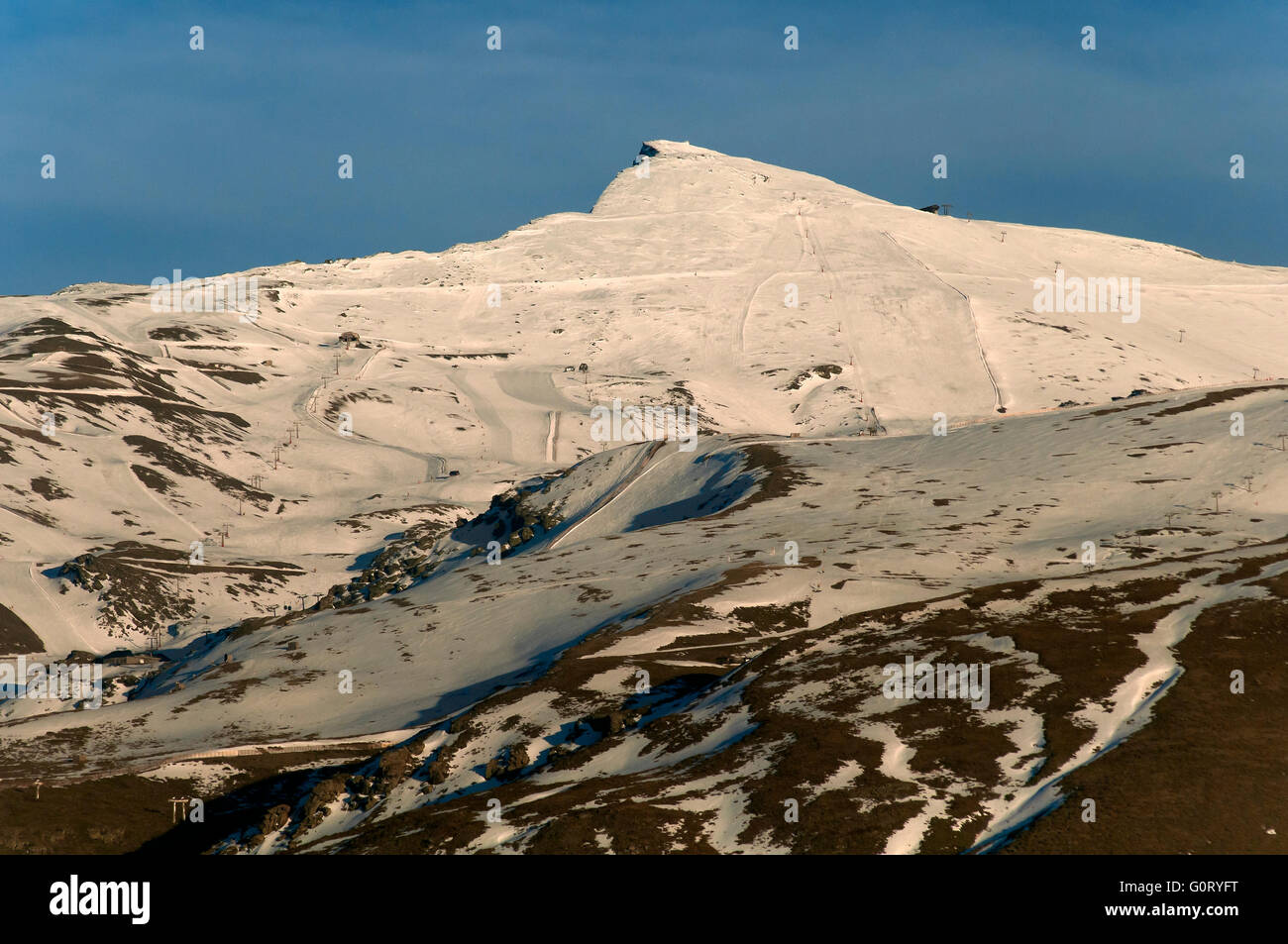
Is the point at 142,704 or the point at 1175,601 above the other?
the point at 1175,601

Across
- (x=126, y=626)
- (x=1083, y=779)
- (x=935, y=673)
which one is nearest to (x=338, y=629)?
(x=126, y=626)
